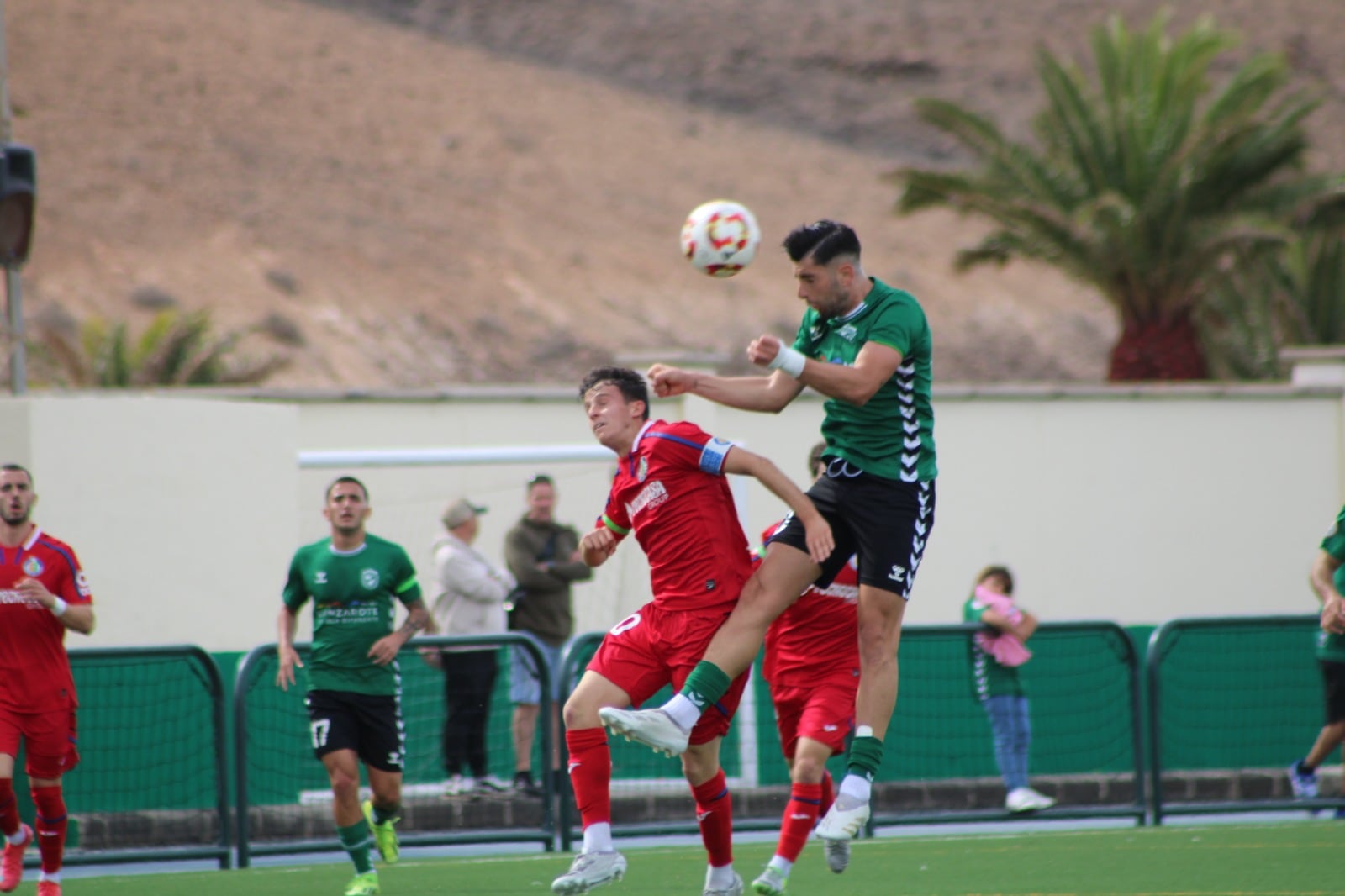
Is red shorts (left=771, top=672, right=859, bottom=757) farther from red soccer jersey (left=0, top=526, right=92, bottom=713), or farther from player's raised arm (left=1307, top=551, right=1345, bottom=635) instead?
red soccer jersey (left=0, top=526, right=92, bottom=713)

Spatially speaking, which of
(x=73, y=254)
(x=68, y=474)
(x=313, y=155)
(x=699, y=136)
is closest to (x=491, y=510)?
(x=68, y=474)

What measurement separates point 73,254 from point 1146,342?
32.9 meters

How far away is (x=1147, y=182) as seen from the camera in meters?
26.7

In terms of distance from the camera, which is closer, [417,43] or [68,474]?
[68,474]

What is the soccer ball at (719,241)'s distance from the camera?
7.54m

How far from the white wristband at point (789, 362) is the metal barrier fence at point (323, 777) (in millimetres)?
4898

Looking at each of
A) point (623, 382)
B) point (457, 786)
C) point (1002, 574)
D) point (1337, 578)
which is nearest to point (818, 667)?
point (623, 382)

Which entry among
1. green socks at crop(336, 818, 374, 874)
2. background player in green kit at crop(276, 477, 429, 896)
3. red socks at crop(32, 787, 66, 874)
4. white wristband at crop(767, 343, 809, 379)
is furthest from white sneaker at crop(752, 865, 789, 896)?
red socks at crop(32, 787, 66, 874)

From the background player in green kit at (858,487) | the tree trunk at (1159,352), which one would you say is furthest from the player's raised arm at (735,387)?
the tree trunk at (1159,352)

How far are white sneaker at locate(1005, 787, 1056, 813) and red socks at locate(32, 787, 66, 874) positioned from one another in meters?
6.30

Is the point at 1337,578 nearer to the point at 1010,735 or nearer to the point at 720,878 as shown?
the point at 1010,735

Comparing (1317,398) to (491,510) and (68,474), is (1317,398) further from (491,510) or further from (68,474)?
(68,474)

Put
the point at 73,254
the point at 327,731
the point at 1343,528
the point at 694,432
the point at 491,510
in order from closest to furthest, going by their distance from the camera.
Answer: the point at 694,432 → the point at 327,731 → the point at 1343,528 → the point at 491,510 → the point at 73,254

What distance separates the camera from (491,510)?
51.6 feet
